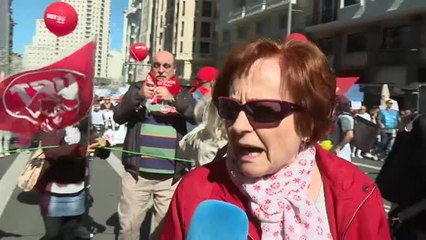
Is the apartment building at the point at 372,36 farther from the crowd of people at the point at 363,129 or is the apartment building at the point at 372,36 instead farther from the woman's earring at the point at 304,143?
Answer: the woman's earring at the point at 304,143

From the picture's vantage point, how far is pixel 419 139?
8.38ft

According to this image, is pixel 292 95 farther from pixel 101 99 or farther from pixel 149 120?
pixel 101 99

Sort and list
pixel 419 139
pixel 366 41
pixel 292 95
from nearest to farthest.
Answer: pixel 292 95 < pixel 419 139 < pixel 366 41

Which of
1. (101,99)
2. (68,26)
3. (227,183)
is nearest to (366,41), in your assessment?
(101,99)

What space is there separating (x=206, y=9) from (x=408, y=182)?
8242cm

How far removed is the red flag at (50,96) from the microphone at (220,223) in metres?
2.72

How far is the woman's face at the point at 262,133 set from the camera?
1.65 meters

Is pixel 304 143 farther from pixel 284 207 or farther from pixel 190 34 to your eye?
pixel 190 34

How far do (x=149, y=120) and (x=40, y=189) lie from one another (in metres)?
0.98

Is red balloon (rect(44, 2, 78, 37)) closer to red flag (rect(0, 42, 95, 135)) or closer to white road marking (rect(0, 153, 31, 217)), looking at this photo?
white road marking (rect(0, 153, 31, 217))

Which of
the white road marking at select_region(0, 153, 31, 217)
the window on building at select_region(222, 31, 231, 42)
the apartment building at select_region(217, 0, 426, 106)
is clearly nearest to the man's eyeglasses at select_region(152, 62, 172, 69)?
the white road marking at select_region(0, 153, 31, 217)

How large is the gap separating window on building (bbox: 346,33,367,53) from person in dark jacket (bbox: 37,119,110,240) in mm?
28504

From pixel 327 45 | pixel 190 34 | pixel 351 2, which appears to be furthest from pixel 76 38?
pixel 190 34

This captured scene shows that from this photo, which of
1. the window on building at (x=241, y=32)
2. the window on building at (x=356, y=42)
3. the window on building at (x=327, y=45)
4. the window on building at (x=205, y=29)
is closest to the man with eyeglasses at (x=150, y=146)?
the window on building at (x=356, y=42)
